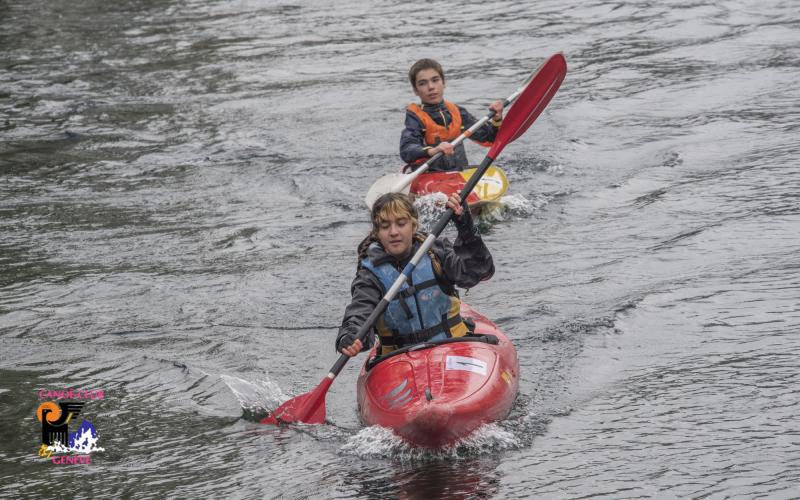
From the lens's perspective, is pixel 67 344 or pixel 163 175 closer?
pixel 67 344

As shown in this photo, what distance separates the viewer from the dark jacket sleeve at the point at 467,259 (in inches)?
225

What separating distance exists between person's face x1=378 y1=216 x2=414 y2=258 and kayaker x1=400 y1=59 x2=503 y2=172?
10.7ft

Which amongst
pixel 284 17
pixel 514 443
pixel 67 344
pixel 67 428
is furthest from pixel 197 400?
pixel 284 17

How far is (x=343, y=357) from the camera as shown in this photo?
5.73 m

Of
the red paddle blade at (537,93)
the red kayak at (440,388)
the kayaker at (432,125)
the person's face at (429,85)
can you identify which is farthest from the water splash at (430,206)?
the red kayak at (440,388)

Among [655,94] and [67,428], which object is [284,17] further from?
[67,428]

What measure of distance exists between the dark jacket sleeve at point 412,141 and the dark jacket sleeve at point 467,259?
327cm

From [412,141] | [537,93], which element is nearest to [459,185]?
[412,141]

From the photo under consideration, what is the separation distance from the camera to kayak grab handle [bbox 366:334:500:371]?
18.5 feet

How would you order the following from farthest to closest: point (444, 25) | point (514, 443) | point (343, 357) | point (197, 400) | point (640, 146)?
point (444, 25) < point (640, 146) < point (197, 400) < point (343, 357) < point (514, 443)

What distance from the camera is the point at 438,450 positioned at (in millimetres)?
5277

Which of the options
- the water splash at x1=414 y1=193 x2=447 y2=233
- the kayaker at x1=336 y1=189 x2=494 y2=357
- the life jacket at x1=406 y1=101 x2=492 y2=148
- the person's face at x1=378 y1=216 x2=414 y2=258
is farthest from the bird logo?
the life jacket at x1=406 y1=101 x2=492 y2=148

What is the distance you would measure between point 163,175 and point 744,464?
7784 mm

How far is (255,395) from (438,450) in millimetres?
1385
